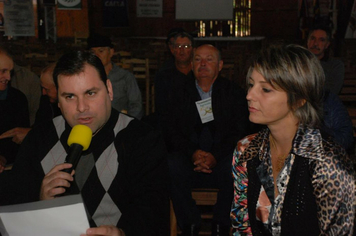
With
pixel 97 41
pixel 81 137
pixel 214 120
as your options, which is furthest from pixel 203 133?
pixel 81 137

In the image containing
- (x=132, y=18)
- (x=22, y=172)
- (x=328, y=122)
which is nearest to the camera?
(x=22, y=172)

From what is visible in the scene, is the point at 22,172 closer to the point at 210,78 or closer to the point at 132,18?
the point at 210,78

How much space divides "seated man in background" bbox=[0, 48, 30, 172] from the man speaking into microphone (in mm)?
1487

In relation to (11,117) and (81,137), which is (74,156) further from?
(11,117)

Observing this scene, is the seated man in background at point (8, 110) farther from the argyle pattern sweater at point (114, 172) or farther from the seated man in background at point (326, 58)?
the seated man in background at point (326, 58)

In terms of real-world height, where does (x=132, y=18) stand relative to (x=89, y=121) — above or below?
above

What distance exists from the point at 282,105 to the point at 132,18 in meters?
17.5

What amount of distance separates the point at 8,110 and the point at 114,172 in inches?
75.5

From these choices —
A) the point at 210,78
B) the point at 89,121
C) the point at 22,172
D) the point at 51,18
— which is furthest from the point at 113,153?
the point at 51,18

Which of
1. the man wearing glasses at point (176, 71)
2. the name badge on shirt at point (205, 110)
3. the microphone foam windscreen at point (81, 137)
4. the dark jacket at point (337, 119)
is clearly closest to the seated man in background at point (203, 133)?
the name badge on shirt at point (205, 110)

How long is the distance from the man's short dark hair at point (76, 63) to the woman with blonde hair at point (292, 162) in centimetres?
63

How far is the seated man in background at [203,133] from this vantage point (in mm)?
3195

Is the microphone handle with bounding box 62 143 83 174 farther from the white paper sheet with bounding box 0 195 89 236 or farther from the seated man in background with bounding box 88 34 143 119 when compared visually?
the seated man in background with bounding box 88 34 143 119

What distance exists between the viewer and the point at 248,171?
1856mm
